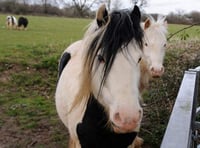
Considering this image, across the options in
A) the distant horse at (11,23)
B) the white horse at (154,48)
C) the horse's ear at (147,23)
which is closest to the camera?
the white horse at (154,48)

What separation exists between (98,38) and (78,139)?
2.54ft

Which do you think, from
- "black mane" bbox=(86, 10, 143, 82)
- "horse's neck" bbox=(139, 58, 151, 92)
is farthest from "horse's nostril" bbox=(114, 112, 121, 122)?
"horse's neck" bbox=(139, 58, 151, 92)

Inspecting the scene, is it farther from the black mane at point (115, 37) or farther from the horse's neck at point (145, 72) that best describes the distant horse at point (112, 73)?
the horse's neck at point (145, 72)

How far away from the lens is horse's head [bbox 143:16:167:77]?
3.75 meters

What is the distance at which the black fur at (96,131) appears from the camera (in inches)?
76.9

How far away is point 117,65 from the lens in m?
1.62

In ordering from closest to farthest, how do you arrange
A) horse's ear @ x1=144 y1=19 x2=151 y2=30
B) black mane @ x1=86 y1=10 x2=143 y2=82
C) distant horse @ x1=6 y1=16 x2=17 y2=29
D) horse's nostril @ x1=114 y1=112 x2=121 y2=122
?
horse's nostril @ x1=114 y1=112 x2=121 y2=122 → black mane @ x1=86 y1=10 x2=143 y2=82 → horse's ear @ x1=144 y1=19 x2=151 y2=30 → distant horse @ x1=6 y1=16 x2=17 y2=29

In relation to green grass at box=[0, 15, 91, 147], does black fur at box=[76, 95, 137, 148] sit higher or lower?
higher

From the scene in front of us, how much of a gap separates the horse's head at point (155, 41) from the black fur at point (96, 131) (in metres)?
1.75

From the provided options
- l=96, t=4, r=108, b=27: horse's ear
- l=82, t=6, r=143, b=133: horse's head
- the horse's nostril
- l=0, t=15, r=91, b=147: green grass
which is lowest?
l=0, t=15, r=91, b=147: green grass

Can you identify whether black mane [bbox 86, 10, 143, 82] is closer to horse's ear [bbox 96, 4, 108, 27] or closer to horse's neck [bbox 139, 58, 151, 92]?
horse's ear [bbox 96, 4, 108, 27]

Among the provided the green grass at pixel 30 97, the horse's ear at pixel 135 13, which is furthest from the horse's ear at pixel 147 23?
the horse's ear at pixel 135 13

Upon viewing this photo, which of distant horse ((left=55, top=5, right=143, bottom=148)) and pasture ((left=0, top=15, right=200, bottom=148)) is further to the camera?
pasture ((left=0, top=15, right=200, bottom=148))

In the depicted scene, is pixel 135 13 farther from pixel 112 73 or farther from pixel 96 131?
pixel 96 131
